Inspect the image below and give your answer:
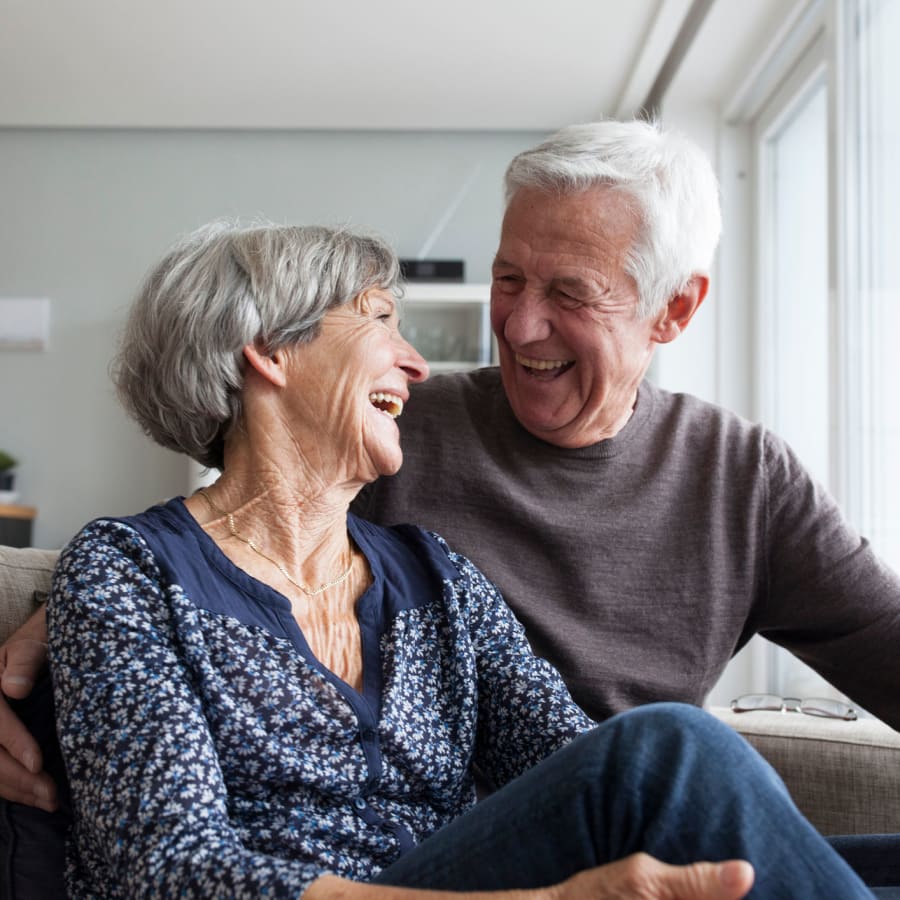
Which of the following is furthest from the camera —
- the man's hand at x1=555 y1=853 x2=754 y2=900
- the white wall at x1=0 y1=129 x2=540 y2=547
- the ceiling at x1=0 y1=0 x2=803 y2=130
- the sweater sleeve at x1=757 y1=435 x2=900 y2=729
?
the white wall at x1=0 y1=129 x2=540 y2=547

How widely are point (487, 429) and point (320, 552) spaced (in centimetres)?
52

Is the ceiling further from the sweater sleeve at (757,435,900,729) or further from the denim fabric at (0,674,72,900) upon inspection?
the denim fabric at (0,674,72,900)

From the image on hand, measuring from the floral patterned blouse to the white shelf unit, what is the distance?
388 cm

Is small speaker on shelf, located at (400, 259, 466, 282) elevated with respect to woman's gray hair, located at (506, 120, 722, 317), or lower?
elevated

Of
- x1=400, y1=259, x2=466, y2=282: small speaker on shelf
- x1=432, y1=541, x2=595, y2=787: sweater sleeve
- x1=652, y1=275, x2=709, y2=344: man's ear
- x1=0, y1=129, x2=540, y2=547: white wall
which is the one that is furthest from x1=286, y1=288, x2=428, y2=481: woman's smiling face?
x1=0, y1=129, x2=540, y2=547: white wall

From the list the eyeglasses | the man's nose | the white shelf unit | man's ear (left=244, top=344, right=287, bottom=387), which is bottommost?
the eyeglasses

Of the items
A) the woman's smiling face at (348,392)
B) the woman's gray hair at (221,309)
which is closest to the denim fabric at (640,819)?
the woman's smiling face at (348,392)

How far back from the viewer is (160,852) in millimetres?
1028

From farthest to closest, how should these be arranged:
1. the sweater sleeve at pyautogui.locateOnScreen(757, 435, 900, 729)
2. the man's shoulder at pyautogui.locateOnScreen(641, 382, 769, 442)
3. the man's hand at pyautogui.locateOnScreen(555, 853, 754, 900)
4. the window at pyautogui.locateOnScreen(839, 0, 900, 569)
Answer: the window at pyautogui.locateOnScreen(839, 0, 900, 569)
the man's shoulder at pyautogui.locateOnScreen(641, 382, 769, 442)
the sweater sleeve at pyautogui.locateOnScreen(757, 435, 900, 729)
the man's hand at pyautogui.locateOnScreen(555, 853, 754, 900)

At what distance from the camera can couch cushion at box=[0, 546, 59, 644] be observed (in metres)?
1.56

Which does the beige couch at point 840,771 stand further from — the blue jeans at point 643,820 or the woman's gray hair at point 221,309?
the woman's gray hair at point 221,309

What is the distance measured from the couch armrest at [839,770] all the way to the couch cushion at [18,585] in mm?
1105

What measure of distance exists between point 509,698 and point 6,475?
4.61 m

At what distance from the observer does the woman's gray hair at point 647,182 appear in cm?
180
